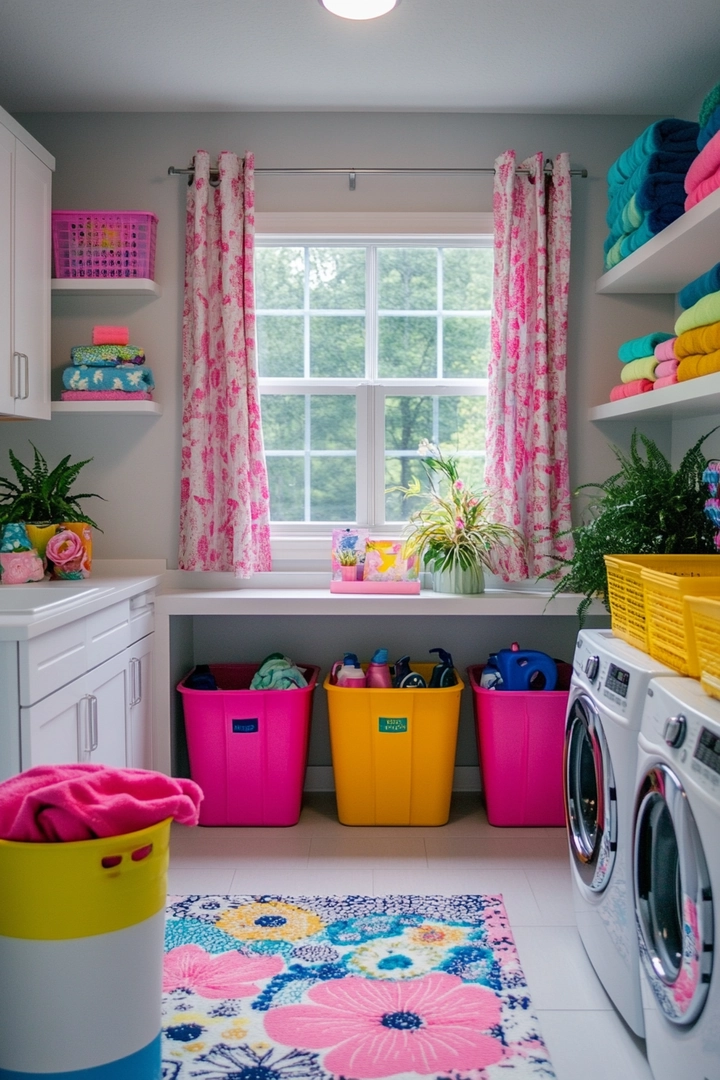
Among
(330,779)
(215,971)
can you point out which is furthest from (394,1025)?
(330,779)

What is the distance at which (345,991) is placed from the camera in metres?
2.27

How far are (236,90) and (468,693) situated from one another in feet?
8.19

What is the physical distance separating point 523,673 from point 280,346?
1620 millimetres

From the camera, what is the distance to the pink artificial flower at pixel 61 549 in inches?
124

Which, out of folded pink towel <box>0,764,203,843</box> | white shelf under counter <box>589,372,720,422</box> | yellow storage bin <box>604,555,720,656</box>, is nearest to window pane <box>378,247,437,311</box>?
white shelf under counter <box>589,372,720,422</box>

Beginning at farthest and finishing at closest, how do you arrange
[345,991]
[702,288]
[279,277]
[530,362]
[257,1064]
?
1. [279,277]
2. [530,362]
3. [702,288]
4. [345,991]
5. [257,1064]

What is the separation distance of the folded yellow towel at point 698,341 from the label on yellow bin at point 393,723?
1.53 m

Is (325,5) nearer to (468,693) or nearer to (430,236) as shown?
(430,236)

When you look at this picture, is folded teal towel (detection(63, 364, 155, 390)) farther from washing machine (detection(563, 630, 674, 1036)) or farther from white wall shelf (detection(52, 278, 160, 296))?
washing machine (detection(563, 630, 674, 1036))

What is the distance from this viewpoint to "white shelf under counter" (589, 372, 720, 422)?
2529 mm

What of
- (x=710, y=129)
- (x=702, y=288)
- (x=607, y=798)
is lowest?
(x=607, y=798)

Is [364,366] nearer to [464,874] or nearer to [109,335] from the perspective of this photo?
[109,335]

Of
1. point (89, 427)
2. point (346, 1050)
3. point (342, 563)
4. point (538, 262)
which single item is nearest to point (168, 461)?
point (89, 427)

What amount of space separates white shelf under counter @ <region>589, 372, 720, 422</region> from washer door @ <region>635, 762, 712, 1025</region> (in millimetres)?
1189
